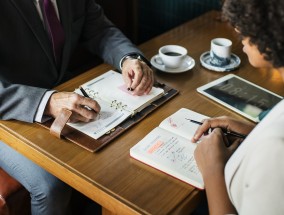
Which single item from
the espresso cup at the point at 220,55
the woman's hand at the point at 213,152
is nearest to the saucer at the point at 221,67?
the espresso cup at the point at 220,55

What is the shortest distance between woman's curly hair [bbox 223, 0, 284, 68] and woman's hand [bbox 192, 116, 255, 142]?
0.31 m

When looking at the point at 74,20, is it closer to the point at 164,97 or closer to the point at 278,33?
the point at 164,97

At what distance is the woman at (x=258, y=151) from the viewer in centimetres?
74

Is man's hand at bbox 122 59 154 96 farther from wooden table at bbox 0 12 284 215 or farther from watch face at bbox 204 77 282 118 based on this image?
watch face at bbox 204 77 282 118

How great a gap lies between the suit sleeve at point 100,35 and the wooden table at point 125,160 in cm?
14

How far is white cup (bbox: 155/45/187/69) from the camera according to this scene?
1406 millimetres

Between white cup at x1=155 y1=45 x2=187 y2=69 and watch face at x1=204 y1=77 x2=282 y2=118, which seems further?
white cup at x1=155 y1=45 x2=187 y2=69

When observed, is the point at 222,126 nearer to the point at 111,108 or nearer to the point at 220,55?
the point at 111,108

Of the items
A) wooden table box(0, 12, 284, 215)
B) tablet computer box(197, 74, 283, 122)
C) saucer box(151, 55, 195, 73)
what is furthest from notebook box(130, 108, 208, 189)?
saucer box(151, 55, 195, 73)

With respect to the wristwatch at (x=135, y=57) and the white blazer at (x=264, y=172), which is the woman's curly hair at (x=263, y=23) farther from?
the wristwatch at (x=135, y=57)

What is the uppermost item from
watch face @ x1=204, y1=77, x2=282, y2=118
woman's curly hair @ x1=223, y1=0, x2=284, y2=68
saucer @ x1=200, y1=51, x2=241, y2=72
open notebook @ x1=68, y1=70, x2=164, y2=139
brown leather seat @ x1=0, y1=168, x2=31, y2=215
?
woman's curly hair @ x1=223, y1=0, x2=284, y2=68

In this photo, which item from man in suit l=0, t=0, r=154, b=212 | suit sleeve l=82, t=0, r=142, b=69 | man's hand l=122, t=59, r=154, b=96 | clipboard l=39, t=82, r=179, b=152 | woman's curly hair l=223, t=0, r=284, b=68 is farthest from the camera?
suit sleeve l=82, t=0, r=142, b=69

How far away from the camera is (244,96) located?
1.29 m

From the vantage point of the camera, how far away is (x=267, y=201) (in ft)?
2.45
